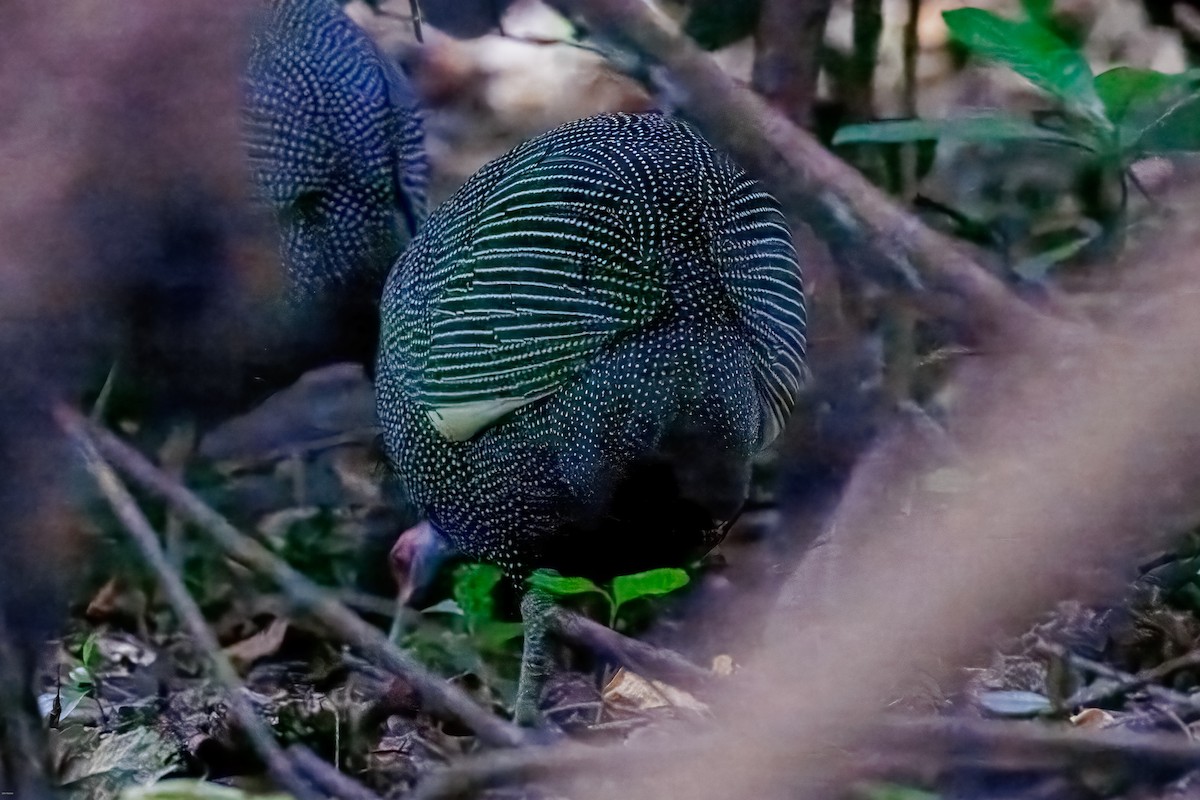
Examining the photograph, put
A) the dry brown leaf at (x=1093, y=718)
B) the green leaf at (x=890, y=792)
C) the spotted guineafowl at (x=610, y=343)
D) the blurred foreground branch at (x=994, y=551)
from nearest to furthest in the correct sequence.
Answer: the blurred foreground branch at (x=994, y=551)
the green leaf at (x=890, y=792)
the dry brown leaf at (x=1093, y=718)
the spotted guineafowl at (x=610, y=343)

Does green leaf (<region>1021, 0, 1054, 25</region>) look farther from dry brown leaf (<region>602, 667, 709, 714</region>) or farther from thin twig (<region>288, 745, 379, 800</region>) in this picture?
thin twig (<region>288, 745, 379, 800</region>)

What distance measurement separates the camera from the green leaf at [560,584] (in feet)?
2.53

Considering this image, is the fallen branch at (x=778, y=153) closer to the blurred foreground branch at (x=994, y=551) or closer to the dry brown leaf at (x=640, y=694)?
the dry brown leaf at (x=640, y=694)

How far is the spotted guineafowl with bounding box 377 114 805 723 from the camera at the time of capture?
27.2 inches

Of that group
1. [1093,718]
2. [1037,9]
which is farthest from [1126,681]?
[1037,9]

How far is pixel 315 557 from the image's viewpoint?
91cm

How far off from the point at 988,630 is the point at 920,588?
2cm

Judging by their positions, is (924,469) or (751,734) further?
(924,469)

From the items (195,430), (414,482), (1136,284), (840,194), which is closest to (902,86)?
(840,194)

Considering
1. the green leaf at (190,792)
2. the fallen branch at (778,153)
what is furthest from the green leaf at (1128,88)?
the green leaf at (190,792)

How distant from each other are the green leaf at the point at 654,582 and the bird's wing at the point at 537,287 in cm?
12

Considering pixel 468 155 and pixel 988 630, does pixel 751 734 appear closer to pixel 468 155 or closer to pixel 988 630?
pixel 988 630

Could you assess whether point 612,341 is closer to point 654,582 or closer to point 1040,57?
point 654,582

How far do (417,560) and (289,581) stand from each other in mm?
107
